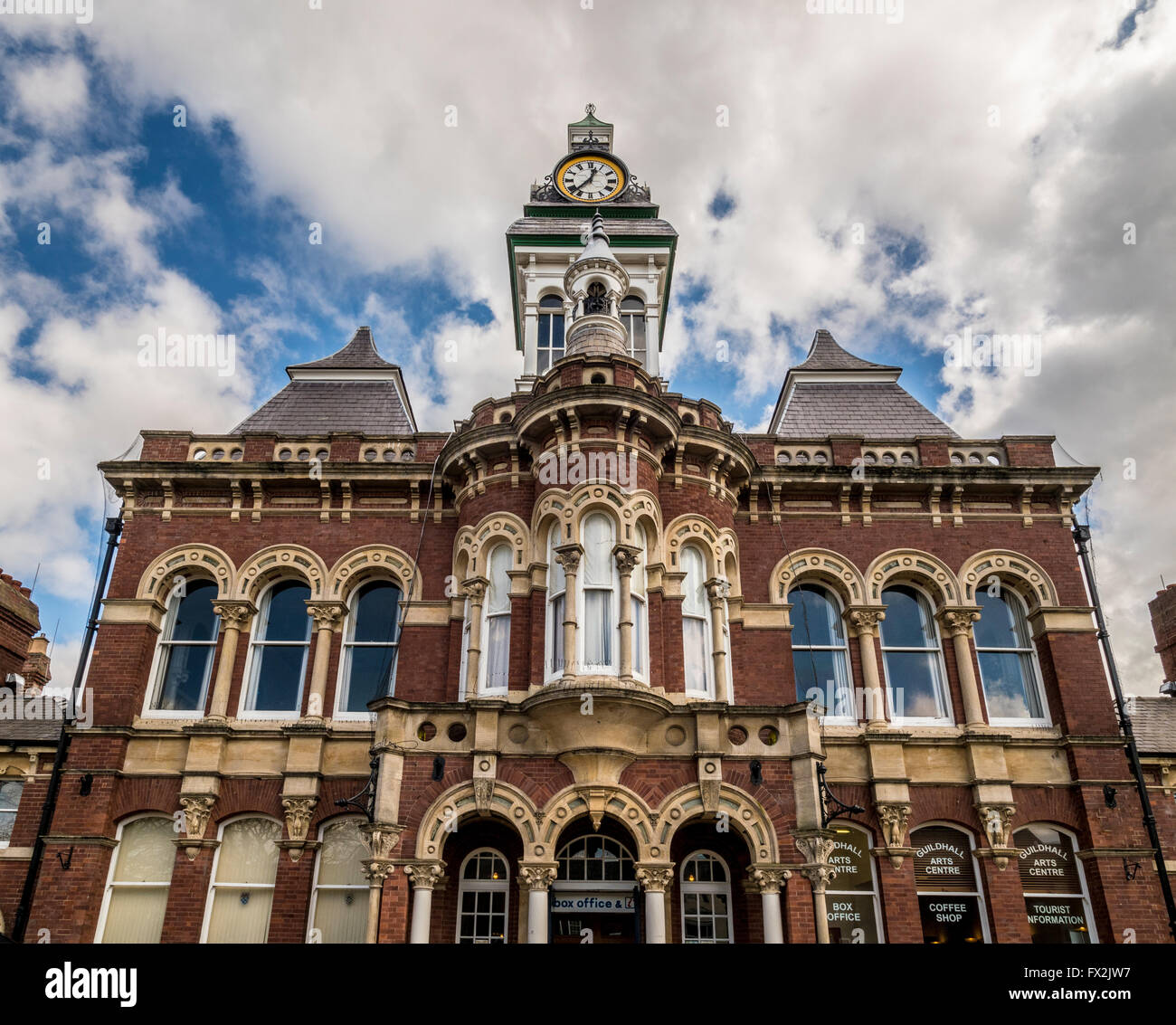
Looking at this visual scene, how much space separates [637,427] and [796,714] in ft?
18.0

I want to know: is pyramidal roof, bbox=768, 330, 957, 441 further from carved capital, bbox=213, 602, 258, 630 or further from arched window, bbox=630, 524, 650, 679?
carved capital, bbox=213, 602, 258, 630

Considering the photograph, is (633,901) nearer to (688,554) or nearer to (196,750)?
(688,554)

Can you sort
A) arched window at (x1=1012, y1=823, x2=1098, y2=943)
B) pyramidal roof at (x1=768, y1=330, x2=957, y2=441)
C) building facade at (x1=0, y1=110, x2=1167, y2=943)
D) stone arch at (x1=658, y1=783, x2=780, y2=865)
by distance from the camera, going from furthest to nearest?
pyramidal roof at (x1=768, y1=330, x2=957, y2=441) < arched window at (x1=1012, y1=823, x2=1098, y2=943) < building facade at (x1=0, y1=110, x2=1167, y2=943) < stone arch at (x1=658, y1=783, x2=780, y2=865)

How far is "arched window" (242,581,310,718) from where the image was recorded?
1548 cm

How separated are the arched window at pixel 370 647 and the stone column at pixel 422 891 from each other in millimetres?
3646

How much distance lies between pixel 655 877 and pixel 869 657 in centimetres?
A: 600

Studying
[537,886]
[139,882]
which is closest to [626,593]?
[537,886]

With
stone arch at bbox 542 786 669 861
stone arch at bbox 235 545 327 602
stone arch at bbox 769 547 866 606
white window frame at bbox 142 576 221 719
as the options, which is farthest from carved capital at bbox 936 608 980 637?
white window frame at bbox 142 576 221 719

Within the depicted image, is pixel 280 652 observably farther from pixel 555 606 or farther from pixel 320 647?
pixel 555 606

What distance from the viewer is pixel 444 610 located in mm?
15570

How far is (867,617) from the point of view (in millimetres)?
15844

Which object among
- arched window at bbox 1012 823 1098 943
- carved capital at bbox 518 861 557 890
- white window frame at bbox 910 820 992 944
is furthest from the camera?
arched window at bbox 1012 823 1098 943

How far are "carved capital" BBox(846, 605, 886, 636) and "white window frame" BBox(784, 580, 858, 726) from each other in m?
0.24
